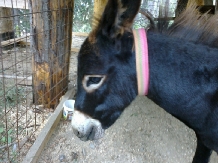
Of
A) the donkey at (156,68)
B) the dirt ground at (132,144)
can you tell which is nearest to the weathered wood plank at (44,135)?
the dirt ground at (132,144)

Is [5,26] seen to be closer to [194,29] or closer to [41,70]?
[41,70]

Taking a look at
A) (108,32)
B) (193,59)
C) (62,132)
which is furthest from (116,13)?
(62,132)

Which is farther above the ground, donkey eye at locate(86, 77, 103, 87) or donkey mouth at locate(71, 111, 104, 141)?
donkey eye at locate(86, 77, 103, 87)

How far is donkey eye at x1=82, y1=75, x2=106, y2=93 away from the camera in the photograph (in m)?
1.20

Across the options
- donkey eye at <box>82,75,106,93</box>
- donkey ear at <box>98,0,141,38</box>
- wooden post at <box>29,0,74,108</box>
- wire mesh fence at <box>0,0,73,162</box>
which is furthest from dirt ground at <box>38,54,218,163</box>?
donkey ear at <box>98,0,141,38</box>

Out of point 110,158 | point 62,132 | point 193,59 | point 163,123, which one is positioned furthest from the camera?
point 163,123

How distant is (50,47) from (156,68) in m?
1.43

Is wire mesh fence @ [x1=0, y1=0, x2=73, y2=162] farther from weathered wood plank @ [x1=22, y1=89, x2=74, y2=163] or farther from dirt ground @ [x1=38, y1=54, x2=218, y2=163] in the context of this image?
dirt ground @ [x1=38, y1=54, x2=218, y2=163]

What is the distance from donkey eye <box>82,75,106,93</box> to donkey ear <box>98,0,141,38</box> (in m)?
0.21

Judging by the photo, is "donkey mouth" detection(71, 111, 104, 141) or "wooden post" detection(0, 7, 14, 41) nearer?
"donkey mouth" detection(71, 111, 104, 141)

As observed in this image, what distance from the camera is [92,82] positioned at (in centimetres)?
123

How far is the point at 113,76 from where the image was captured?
1197mm

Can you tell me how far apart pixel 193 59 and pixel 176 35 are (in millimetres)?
167

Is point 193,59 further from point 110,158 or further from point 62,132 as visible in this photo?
point 62,132
